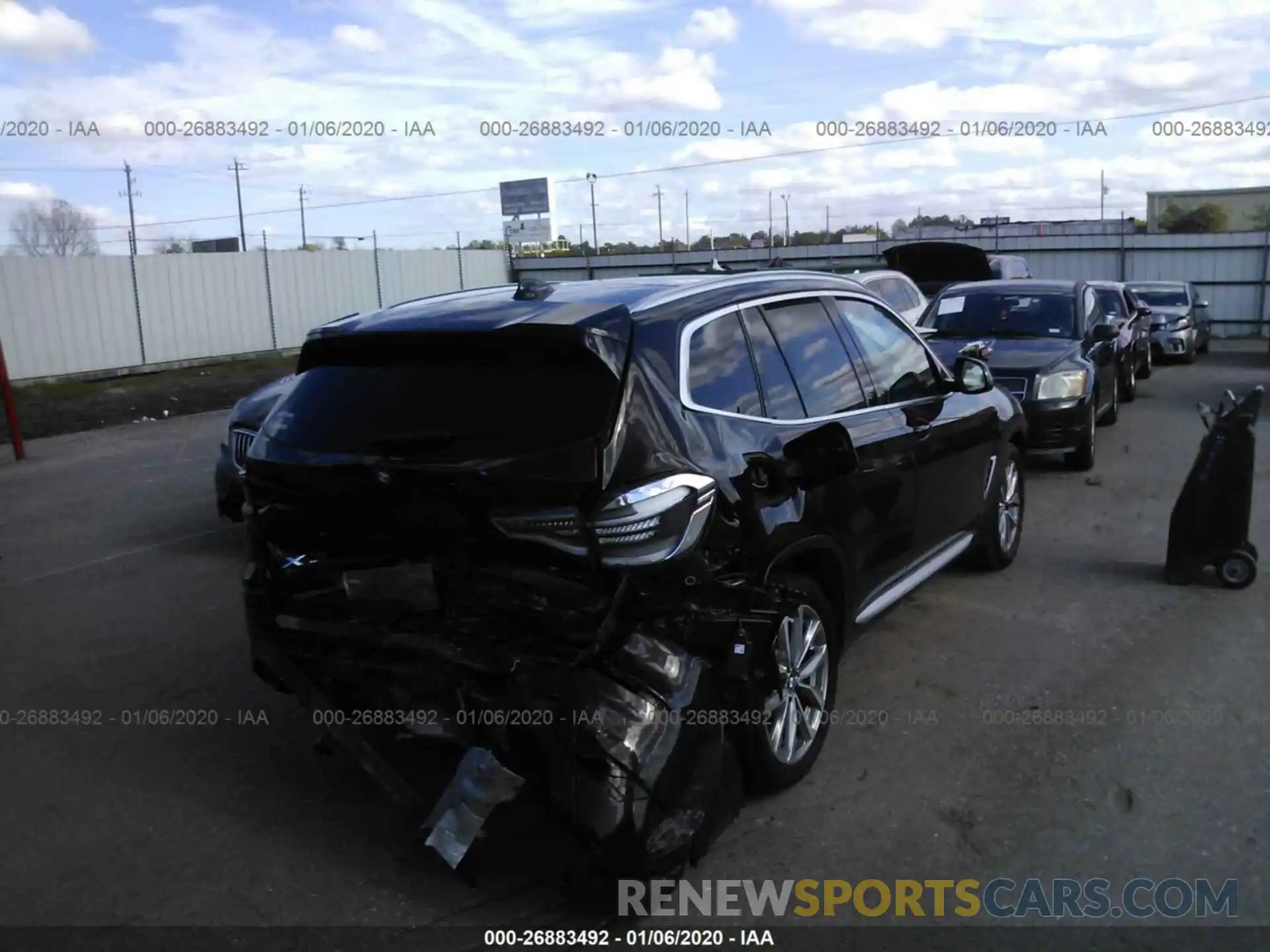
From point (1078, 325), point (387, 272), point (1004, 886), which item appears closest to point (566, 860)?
point (1004, 886)

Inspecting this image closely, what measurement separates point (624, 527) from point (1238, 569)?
4647mm

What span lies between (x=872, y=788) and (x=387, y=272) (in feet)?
96.3

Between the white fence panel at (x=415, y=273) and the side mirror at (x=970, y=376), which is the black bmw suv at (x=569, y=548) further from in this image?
the white fence panel at (x=415, y=273)

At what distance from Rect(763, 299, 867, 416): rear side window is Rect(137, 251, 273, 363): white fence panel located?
22.7 m

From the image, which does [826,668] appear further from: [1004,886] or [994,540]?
[994,540]

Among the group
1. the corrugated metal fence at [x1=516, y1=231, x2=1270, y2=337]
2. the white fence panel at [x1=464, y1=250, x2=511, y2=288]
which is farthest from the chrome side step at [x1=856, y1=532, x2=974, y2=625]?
the white fence panel at [x1=464, y1=250, x2=511, y2=288]

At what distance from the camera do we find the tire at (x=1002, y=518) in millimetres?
6711

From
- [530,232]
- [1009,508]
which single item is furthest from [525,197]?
[1009,508]

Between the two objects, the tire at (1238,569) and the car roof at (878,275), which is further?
the car roof at (878,275)

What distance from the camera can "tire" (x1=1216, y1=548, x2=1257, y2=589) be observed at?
664 cm

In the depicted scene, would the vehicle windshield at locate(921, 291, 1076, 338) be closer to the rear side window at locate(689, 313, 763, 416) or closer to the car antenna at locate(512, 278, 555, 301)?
the rear side window at locate(689, 313, 763, 416)

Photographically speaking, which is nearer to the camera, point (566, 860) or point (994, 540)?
point (566, 860)

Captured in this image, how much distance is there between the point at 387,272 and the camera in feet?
105

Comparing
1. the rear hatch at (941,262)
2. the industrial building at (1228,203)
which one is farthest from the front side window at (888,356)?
the industrial building at (1228,203)
